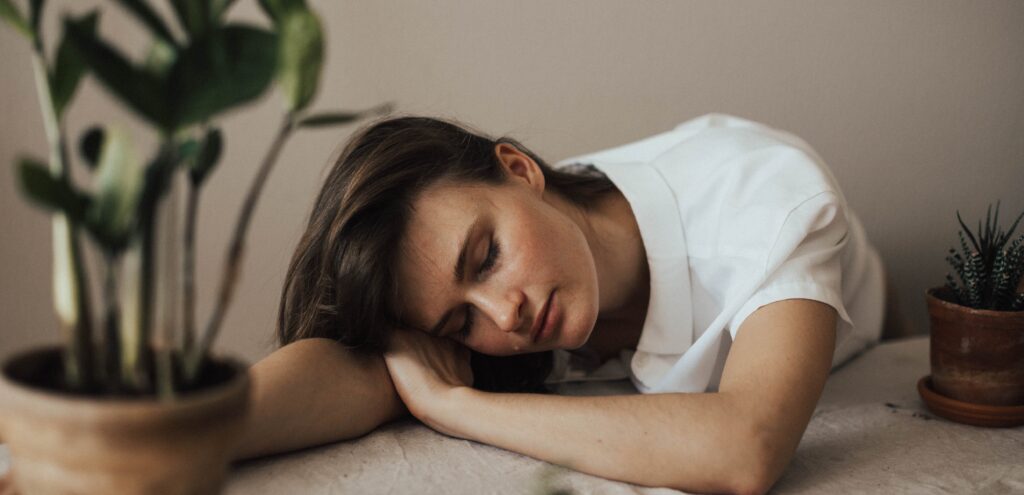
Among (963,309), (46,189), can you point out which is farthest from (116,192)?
(963,309)

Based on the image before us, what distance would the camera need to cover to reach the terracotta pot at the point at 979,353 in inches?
38.2

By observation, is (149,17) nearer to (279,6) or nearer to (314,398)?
(279,6)

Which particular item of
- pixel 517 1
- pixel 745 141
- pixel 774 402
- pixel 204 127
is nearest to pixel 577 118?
pixel 517 1

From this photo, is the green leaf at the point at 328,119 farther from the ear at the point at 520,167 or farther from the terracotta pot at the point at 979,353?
the terracotta pot at the point at 979,353

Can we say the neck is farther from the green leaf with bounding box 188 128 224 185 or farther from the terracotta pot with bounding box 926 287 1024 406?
the green leaf with bounding box 188 128 224 185

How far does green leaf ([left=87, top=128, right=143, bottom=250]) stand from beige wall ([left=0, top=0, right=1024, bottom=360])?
1.14 m

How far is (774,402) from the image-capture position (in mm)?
798

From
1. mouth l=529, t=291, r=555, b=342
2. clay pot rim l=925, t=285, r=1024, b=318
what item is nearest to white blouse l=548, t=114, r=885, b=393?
clay pot rim l=925, t=285, r=1024, b=318

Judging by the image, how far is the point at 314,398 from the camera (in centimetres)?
88

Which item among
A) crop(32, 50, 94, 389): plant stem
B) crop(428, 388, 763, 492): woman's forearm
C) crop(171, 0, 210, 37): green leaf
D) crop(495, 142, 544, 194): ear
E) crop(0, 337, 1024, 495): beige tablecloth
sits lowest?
crop(0, 337, 1024, 495): beige tablecloth

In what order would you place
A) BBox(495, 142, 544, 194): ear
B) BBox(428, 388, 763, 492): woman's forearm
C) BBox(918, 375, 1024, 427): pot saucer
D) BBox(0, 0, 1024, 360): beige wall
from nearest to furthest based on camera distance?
BBox(428, 388, 763, 492): woman's forearm < BBox(918, 375, 1024, 427): pot saucer < BBox(495, 142, 544, 194): ear < BBox(0, 0, 1024, 360): beige wall

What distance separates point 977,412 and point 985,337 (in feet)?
0.30

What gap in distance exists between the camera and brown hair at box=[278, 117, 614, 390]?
3.11ft

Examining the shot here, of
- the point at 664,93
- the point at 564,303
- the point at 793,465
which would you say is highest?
the point at 664,93
